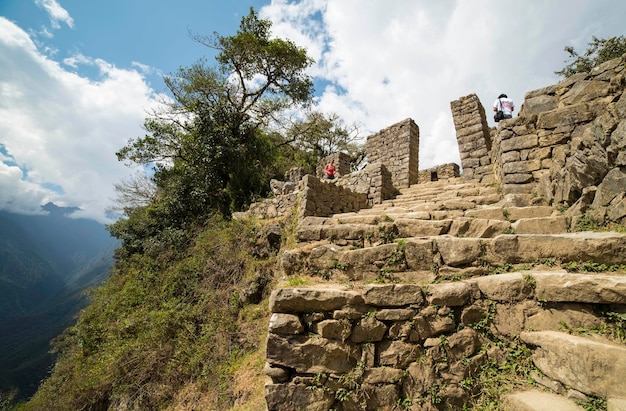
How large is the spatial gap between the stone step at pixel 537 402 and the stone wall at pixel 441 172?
1163 cm

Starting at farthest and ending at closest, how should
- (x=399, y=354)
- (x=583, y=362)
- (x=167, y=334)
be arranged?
(x=167, y=334) → (x=399, y=354) → (x=583, y=362)

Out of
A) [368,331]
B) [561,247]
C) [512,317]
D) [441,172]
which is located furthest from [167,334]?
[441,172]

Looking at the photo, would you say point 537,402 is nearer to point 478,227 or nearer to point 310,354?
point 310,354

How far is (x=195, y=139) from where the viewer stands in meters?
11.0

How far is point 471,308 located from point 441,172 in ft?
37.1

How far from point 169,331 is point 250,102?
36.8 ft

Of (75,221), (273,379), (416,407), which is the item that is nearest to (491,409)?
(416,407)

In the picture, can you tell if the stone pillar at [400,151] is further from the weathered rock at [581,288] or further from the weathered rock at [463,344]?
the weathered rock at [463,344]

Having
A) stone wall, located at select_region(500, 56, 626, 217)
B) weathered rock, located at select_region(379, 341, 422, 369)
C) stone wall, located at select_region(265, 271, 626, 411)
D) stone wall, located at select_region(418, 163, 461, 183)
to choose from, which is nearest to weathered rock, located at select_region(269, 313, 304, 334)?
stone wall, located at select_region(265, 271, 626, 411)

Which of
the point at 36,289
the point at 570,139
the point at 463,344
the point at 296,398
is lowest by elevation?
the point at 36,289

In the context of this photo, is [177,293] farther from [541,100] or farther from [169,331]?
[541,100]

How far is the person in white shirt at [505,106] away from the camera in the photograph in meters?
6.99

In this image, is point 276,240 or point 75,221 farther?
point 75,221

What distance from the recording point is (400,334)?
268 centimetres
